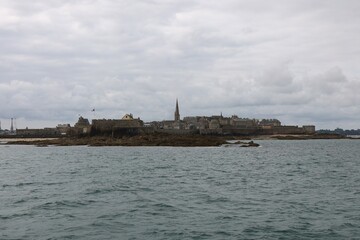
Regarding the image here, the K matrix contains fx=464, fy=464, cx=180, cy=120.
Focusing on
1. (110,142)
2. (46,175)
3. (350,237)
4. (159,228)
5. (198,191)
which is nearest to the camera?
(350,237)

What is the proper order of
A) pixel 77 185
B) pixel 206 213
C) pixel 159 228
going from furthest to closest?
1. pixel 77 185
2. pixel 206 213
3. pixel 159 228

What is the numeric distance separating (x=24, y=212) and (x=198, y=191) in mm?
11823

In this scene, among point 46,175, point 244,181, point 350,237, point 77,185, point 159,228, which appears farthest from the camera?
point 46,175

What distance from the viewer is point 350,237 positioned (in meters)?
18.1

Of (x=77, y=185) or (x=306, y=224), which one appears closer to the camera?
(x=306, y=224)

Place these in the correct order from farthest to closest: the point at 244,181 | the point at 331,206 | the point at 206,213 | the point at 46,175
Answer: the point at 46,175 < the point at 244,181 < the point at 331,206 < the point at 206,213

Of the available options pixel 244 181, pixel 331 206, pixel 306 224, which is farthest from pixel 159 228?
pixel 244 181

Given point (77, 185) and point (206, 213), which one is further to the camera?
point (77, 185)

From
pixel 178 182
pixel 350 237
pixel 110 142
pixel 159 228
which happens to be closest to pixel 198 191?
pixel 178 182

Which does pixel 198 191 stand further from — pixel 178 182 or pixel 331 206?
pixel 331 206

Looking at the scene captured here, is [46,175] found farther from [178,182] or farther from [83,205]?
[83,205]

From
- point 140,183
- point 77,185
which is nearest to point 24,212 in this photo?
point 77,185

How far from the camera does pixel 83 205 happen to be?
25.0 meters

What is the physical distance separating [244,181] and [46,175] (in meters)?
18.4
